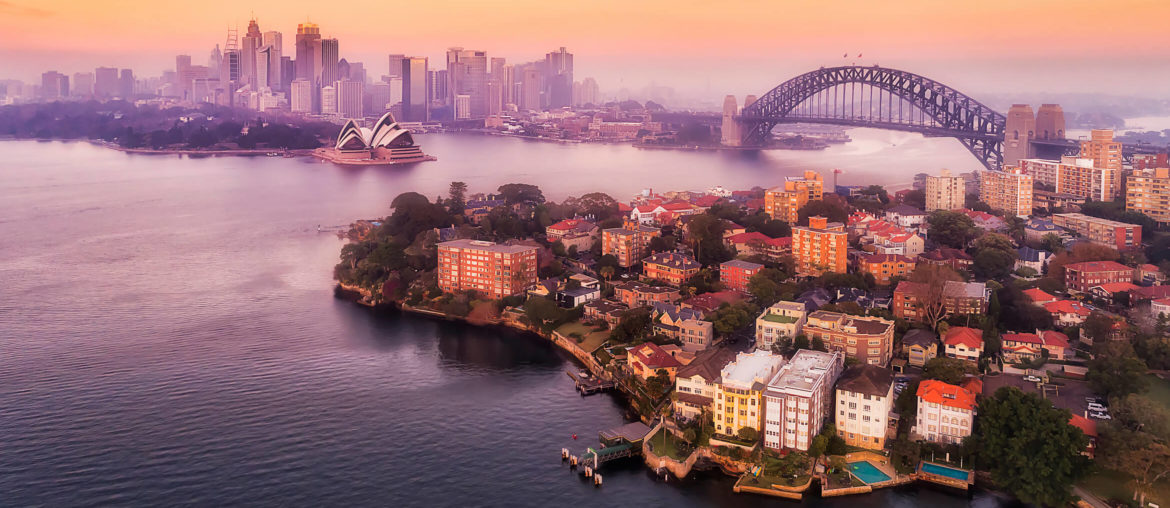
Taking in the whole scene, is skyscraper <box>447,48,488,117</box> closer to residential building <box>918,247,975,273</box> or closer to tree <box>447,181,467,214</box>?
tree <box>447,181,467,214</box>

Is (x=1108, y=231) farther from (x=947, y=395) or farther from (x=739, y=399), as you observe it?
(x=739, y=399)

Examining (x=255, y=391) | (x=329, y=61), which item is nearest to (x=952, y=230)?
(x=255, y=391)

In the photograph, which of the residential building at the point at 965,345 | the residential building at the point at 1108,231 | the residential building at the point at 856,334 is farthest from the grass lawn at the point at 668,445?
the residential building at the point at 1108,231

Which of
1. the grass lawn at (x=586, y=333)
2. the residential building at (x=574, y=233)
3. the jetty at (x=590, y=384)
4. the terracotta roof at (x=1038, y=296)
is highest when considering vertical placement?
the residential building at (x=574, y=233)

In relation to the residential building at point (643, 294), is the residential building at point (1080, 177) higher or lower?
higher

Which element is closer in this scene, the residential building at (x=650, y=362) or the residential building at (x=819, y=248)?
the residential building at (x=650, y=362)

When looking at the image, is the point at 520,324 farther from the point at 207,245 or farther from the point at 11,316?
the point at 207,245

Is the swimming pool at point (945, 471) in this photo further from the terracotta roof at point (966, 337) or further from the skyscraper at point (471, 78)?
the skyscraper at point (471, 78)
